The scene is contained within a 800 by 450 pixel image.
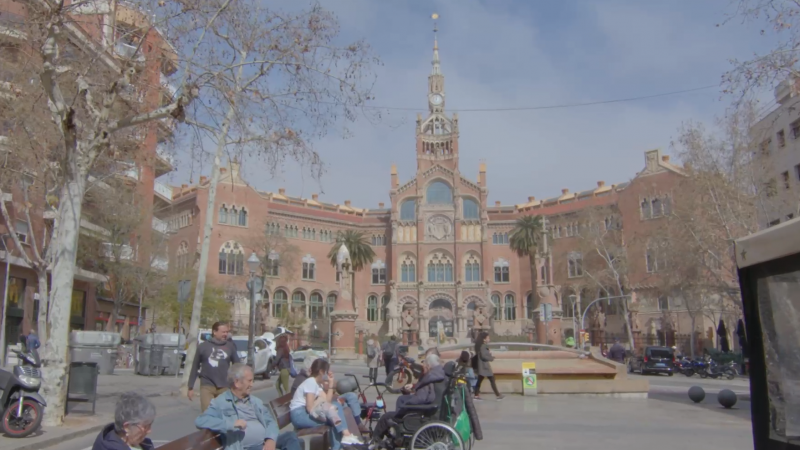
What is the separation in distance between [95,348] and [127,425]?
Answer: 19.5 meters

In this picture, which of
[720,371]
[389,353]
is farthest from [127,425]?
[720,371]

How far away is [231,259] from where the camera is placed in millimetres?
60500

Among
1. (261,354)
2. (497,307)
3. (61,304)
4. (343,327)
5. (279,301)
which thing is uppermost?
(279,301)

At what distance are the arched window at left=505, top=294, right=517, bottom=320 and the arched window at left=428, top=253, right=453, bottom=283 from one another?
6.16 meters

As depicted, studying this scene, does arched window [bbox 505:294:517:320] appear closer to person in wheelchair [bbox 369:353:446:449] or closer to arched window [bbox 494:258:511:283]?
arched window [bbox 494:258:511:283]

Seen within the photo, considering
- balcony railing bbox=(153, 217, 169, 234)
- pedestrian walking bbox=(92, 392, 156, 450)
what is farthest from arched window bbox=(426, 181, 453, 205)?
pedestrian walking bbox=(92, 392, 156, 450)

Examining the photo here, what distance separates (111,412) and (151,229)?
2714cm

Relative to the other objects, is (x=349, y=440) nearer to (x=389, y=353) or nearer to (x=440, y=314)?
(x=389, y=353)

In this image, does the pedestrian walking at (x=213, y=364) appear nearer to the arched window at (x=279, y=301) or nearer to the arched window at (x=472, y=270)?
the arched window at (x=279, y=301)

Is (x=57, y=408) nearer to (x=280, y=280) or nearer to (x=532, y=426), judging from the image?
(x=532, y=426)

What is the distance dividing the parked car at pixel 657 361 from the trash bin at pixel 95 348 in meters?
22.2

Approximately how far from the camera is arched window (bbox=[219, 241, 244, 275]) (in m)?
60.0

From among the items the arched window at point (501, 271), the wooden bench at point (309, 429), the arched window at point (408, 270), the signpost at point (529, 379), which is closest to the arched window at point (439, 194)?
the arched window at point (408, 270)

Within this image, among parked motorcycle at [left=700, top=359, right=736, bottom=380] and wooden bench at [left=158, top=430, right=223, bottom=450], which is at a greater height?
wooden bench at [left=158, top=430, right=223, bottom=450]
